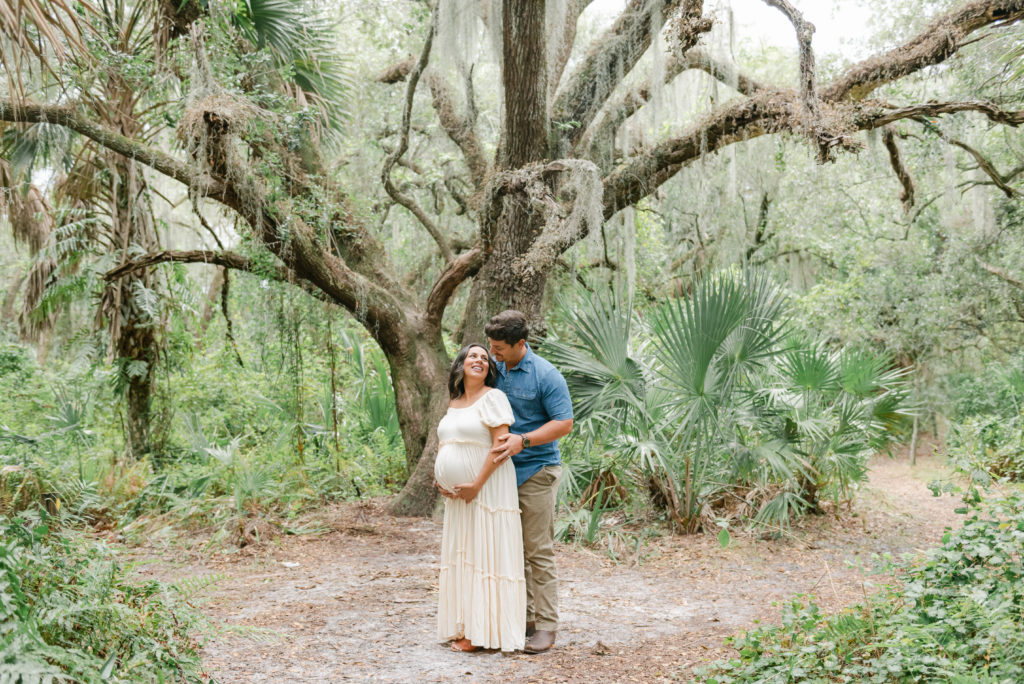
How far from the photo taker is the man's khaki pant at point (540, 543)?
414cm

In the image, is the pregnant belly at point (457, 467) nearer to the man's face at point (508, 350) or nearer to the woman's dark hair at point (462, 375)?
the woman's dark hair at point (462, 375)

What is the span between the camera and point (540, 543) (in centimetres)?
414

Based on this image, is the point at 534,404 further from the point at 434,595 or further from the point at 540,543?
the point at 434,595

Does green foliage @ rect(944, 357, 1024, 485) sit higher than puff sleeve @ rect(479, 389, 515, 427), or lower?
lower

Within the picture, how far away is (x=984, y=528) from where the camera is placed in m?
3.67

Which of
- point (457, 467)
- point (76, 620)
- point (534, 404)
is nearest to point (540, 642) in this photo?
point (457, 467)

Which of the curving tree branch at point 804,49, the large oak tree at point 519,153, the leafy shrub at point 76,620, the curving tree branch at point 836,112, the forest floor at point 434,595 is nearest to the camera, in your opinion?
the leafy shrub at point 76,620

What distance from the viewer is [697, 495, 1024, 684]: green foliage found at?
2.99m

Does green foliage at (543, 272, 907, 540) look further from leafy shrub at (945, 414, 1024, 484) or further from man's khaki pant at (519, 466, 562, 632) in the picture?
man's khaki pant at (519, 466, 562, 632)

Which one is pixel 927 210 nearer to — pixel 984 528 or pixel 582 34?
pixel 582 34

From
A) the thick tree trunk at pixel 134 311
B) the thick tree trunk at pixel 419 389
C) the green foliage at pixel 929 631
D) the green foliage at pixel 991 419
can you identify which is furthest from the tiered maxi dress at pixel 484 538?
the green foliage at pixel 991 419

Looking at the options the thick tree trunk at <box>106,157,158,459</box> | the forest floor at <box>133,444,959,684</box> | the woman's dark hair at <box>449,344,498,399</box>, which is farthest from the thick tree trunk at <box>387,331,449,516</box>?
the woman's dark hair at <box>449,344,498,399</box>

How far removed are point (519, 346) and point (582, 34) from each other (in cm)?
861

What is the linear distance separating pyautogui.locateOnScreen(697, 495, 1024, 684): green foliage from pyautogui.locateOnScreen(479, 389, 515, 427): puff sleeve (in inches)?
57.8
